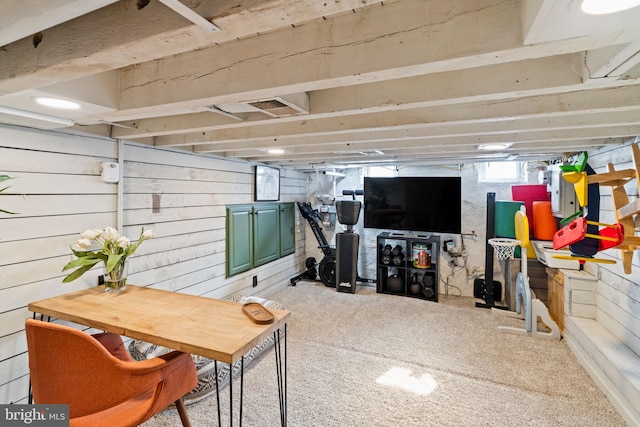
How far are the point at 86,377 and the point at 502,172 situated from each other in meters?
4.67

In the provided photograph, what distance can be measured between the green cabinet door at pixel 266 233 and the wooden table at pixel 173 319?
2021 millimetres

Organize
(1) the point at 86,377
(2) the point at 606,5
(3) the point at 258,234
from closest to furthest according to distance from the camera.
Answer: (2) the point at 606,5, (1) the point at 86,377, (3) the point at 258,234

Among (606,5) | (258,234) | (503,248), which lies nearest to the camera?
(606,5)

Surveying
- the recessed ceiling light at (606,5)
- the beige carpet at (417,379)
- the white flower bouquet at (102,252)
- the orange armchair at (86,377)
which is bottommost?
the beige carpet at (417,379)

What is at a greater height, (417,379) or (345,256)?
(345,256)

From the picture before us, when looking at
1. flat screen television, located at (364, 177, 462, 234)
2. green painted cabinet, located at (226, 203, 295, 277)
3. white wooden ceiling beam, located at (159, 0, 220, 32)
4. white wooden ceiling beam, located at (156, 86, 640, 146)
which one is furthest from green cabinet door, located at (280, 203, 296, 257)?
white wooden ceiling beam, located at (159, 0, 220, 32)

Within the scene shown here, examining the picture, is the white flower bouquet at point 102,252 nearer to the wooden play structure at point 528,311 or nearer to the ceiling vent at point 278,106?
the ceiling vent at point 278,106

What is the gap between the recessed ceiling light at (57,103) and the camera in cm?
127

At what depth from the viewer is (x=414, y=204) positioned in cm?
410

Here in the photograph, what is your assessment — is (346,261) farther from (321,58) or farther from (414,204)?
(321,58)

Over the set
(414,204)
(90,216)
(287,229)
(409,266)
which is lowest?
Answer: (409,266)

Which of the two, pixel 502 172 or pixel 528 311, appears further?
pixel 502 172

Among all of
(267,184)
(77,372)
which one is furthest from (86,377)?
(267,184)

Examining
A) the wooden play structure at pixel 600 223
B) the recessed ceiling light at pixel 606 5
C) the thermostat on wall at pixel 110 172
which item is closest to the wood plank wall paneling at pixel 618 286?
the wooden play structure at pixel 600 223
